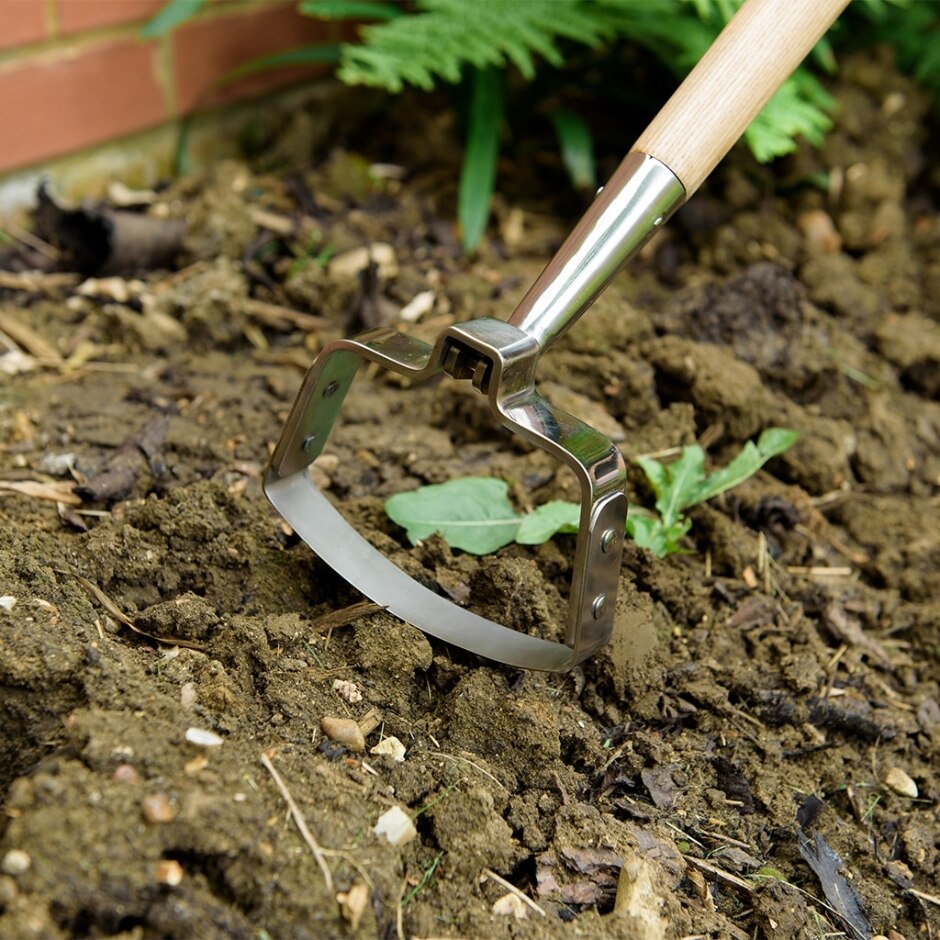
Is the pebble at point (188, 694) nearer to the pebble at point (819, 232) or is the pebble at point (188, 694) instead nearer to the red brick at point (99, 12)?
the red brick at point (99, 12)

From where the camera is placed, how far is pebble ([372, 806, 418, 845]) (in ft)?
3.44

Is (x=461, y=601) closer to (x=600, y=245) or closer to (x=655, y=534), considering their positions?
(x=655, y=534)

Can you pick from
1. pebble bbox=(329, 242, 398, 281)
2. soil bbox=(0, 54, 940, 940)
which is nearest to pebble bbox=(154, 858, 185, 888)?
soil bbox=(0, 54, 940, 940)

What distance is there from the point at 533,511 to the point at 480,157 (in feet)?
3.60

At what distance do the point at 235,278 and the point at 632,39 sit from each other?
111cm

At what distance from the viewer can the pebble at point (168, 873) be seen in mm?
925

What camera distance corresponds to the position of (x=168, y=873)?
0.93m

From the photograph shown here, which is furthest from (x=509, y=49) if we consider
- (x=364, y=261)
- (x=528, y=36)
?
(x=364, y=261)

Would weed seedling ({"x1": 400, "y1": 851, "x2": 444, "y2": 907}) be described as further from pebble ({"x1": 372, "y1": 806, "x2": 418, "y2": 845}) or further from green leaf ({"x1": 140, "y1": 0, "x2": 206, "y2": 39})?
green leaf ({"x1": 140, "y1": 0, "x2": 206, "y2": 39})

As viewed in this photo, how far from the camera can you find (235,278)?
2.01 m

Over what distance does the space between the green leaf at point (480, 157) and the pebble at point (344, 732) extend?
1289 millimetres

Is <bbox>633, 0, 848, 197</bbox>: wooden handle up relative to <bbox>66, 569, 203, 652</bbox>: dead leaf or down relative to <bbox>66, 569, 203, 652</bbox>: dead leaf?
up

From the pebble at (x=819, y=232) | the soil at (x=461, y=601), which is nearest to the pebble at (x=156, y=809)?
the soil at (x=461, y=601)

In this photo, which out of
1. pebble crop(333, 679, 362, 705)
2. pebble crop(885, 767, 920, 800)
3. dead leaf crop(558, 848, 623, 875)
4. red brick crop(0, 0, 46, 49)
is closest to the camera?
dead leaf crop(558, 848, 623, 875)
